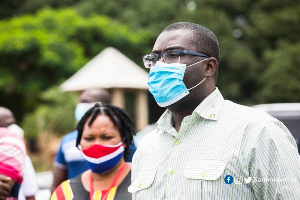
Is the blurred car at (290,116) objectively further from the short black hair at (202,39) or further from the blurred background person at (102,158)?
the short black hair at (202,39)

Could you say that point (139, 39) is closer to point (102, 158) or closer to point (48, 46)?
point (48, 46)

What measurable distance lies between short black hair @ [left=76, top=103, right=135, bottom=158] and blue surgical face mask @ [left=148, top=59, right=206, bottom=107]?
130 cm

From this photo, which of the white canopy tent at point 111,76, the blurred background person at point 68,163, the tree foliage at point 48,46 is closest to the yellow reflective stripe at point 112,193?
the blurred background person at point 68,163

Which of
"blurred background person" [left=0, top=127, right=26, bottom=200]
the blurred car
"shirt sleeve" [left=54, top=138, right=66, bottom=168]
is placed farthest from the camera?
the blurred car

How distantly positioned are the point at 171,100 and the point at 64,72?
786 inches

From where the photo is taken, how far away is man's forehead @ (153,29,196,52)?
245cm

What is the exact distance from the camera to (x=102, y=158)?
3.54 metres

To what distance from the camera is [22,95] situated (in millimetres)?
25000

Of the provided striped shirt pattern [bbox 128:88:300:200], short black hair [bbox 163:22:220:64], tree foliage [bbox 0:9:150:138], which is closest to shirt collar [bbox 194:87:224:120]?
striped shirt pattern [bbox 128:88:300:200]

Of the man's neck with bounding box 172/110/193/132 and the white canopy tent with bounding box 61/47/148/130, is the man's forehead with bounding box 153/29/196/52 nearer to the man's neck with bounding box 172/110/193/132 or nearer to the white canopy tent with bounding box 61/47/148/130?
the man's neck with bounding box 172/110/193/132

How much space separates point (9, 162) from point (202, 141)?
1.32 meters

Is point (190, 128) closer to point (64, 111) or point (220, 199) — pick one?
point (220, 199)

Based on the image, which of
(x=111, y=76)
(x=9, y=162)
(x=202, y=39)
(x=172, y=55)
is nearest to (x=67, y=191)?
(x=9, y=162)

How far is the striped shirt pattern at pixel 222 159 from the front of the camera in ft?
6.97
